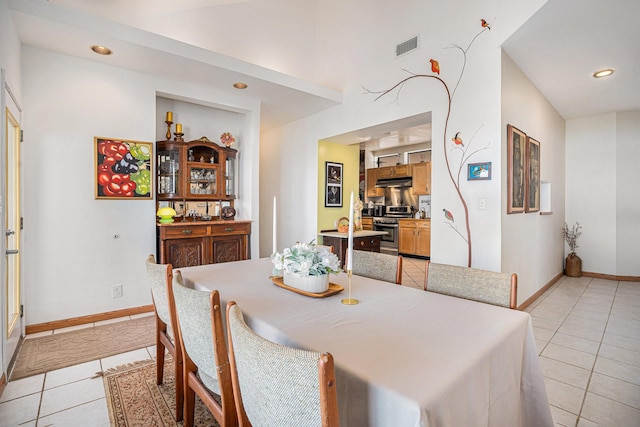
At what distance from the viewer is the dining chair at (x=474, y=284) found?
151cm

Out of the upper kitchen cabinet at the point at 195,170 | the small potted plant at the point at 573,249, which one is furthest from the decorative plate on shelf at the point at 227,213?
the small potted plant at the point at 573,249

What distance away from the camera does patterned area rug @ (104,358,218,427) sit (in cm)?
169

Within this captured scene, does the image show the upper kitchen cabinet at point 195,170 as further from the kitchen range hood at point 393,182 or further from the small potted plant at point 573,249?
the small potted plant at point 573,249

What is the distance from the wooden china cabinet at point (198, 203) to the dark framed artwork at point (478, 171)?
104 inches

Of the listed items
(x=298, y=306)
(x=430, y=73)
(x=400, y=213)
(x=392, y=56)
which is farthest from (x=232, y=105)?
(x=400, y=213)

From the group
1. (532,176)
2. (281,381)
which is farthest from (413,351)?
(532,176)

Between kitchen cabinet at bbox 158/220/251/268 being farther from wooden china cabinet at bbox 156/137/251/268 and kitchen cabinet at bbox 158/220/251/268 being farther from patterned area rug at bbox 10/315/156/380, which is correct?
patterned area rug at bbox 10/315/156/380

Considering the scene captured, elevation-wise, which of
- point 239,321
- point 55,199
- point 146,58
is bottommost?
A: point 239,321

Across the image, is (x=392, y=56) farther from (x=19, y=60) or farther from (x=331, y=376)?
(x=331, y=376)

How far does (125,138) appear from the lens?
3.26 m

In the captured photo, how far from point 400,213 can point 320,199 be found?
3.40 meters

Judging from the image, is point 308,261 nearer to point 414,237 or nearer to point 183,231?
point 183,231

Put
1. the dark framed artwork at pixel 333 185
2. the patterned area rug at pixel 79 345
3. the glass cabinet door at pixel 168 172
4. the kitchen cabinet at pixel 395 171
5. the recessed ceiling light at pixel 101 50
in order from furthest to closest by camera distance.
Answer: the kitchen cabinet at pixel 395 171 < the dark framed artwork at pixel 333 185 < the glass cabinet door at pixel 168 172 < the recessed ceiling light at pixel 101 50 < the patterned area rug at pixel 79 345

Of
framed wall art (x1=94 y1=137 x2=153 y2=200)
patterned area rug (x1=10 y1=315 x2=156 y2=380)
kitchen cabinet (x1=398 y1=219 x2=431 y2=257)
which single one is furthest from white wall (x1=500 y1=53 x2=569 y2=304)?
framed wall art (x1=94 y1=137 x2=153 y2=200)
